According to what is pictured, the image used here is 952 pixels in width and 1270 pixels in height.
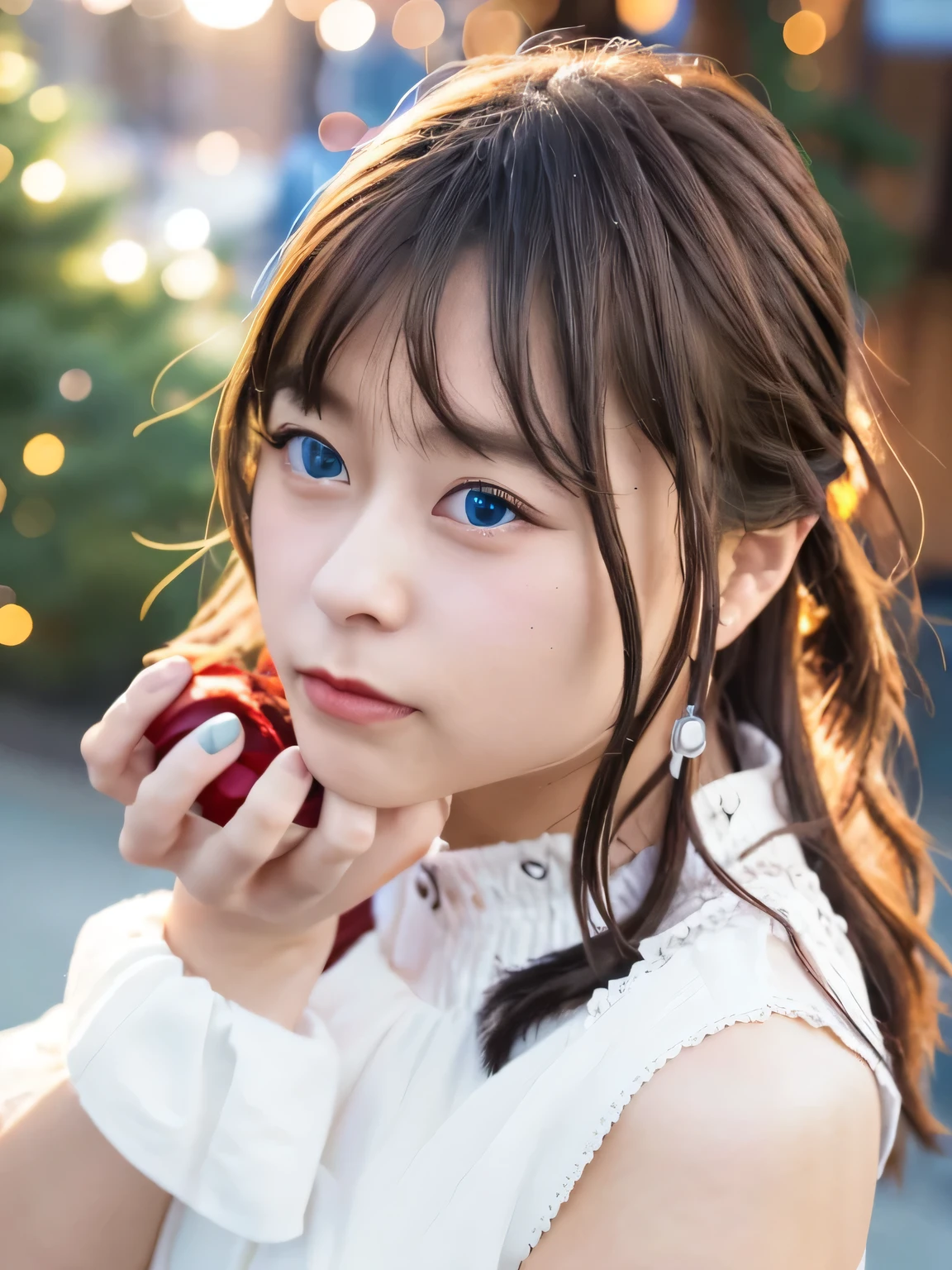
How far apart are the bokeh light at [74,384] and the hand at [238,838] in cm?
207

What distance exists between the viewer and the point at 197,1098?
0.84m

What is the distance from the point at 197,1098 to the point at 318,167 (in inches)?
150

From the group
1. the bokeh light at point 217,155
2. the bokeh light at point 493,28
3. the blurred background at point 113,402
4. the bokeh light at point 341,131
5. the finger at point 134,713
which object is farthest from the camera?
the bokeh light at point 217,155

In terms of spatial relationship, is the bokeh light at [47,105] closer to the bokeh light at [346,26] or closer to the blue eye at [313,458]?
the bokeh light at [346,26]

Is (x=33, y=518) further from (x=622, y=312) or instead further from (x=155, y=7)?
(x=155, y=7)

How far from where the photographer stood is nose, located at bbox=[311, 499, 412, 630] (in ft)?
2.48

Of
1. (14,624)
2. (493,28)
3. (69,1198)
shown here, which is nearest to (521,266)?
(69,1198)

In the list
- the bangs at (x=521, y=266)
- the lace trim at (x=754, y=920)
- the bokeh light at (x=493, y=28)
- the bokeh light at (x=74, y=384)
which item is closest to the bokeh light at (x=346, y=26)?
the bokeh light at (x=493, y=28)

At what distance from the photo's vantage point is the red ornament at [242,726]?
2.92ft

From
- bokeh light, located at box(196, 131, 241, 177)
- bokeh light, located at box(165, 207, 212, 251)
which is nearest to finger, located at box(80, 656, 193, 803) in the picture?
bokeh light, located at box(165, 207, 212, 251)

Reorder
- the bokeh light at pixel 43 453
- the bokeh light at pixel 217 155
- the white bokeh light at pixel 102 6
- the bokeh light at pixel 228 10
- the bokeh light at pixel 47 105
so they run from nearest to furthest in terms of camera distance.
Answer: the bokeh light at pixel 47 105 < the bokeh light at pixel 43 453 < the bokeh light at pixel 228 10 < the bokeh light at pixel 217 155 < the white bokeh light at pixel 102 6

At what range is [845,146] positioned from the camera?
3.35 meters

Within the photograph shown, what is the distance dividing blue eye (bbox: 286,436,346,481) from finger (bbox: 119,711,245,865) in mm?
191

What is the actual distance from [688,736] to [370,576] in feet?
0.90
